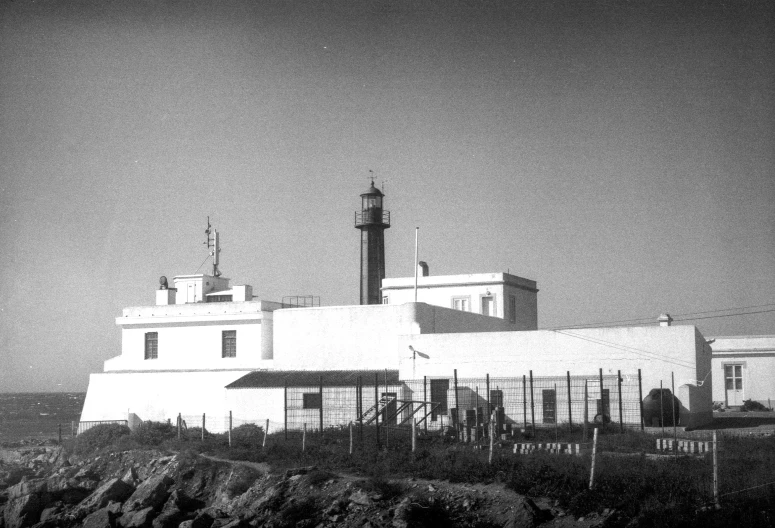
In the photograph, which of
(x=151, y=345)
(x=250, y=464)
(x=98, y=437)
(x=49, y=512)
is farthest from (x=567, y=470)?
(x=151, y=345)

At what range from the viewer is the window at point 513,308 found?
4379cm

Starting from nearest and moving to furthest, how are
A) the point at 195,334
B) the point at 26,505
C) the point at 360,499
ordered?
the point at 360,499, the point at 26,505, the point at 195,334

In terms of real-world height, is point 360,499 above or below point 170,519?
above

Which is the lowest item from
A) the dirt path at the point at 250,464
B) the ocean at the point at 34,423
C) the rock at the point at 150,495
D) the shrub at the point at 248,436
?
the ocean at the point at 34,423

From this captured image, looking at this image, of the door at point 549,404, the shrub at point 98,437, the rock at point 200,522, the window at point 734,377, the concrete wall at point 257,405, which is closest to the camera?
the rock at point 200,522

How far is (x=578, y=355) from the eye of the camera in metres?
30.1

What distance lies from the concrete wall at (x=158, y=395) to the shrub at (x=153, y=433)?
4.09m

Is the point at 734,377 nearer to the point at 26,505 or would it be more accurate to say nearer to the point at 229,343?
the point at 229,343

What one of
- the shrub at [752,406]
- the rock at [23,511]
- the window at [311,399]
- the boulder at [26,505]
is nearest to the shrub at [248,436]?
the window at [311,399]

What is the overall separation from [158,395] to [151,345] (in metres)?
2.70

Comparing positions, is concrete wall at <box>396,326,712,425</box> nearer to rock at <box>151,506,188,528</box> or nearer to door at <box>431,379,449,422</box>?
door at <box>431,379,449,422</box>

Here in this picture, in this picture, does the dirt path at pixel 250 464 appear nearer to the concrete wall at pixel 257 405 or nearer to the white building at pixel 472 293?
the concrete wall at pixel 257 405

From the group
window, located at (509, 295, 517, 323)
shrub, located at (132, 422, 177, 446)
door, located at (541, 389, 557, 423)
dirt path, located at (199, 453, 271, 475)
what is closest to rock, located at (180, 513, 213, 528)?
dirt path, located at (199, 453, 271, 475)

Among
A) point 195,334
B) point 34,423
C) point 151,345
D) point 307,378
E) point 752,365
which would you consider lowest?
point 34,423
